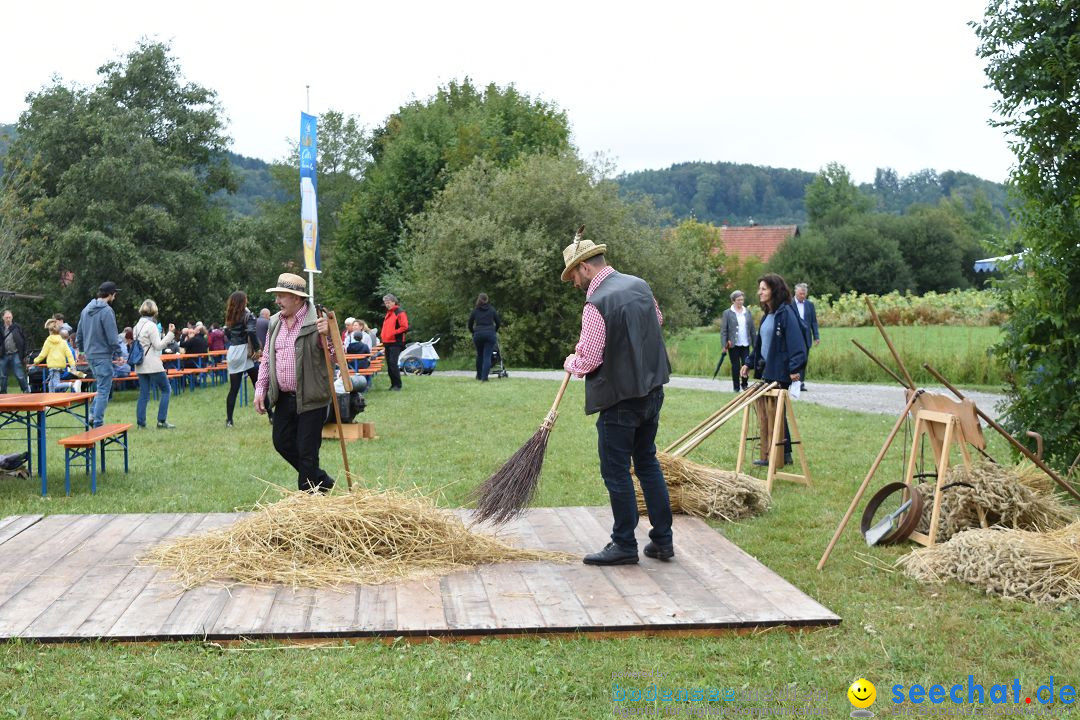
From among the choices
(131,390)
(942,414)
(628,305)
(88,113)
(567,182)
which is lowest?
(131,390)

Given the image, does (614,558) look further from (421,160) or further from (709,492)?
(421,160)

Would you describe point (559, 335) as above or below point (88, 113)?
below

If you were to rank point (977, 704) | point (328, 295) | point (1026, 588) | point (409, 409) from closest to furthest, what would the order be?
point (977, 704) < point (1026, 588) < point (409, 409) < point (328, 295)

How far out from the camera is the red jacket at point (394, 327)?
1952 centimetres

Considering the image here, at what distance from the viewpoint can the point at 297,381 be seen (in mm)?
6820

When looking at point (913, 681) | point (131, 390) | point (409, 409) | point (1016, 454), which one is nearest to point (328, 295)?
point (131, 390)

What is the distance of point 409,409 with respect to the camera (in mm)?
16156

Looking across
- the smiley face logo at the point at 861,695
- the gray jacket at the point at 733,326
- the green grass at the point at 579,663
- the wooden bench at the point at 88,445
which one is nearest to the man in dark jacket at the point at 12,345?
the wooden bench at the point at 88,445

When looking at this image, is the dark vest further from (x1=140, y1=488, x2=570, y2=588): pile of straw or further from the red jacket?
the red jacket

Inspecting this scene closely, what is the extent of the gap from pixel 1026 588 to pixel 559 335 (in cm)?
2608

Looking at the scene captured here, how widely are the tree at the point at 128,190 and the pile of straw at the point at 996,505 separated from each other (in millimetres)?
34927

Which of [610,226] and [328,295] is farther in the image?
[328,295]

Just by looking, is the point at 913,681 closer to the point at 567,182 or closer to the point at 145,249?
the point at 567,182

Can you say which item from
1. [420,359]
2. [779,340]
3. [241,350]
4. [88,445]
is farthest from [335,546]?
[420,359]
